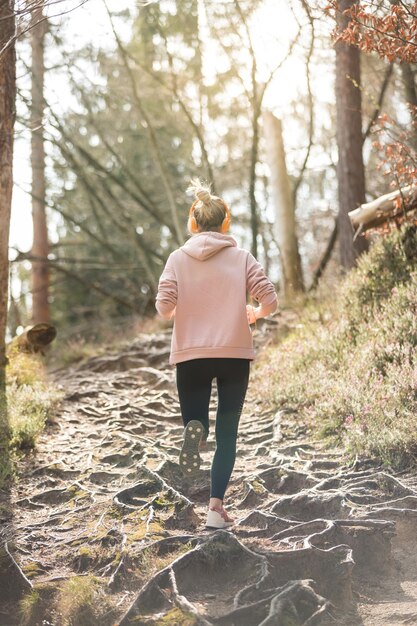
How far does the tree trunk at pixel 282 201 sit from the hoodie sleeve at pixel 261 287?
10.0 meters

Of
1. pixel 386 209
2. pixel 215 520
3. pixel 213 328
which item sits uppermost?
pixel 386 209

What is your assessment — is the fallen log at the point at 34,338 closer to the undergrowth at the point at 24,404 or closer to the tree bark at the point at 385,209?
the undergrowth at the point at 24,404

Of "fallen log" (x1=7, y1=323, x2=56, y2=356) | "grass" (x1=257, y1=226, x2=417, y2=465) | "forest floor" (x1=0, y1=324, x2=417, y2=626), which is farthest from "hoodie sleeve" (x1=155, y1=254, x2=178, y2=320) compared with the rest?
"fallen log" (x1=7, y1=323, x2=56, y2=356)

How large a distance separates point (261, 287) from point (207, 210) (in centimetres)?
65

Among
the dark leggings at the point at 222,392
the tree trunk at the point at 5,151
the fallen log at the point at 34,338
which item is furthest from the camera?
the fallen log at the point at 34,338

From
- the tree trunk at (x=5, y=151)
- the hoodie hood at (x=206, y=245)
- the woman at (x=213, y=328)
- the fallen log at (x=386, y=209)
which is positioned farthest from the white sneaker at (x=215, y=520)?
the fallen log at (x=386, y=209)

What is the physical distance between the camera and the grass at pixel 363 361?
20.9 ft

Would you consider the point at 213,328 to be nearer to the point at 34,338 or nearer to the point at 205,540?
the point at 205,540

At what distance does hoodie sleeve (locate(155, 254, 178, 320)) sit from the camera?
15.7ft

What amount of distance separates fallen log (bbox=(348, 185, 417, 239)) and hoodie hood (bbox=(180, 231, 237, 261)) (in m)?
4.47

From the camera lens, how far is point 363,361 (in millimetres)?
7770

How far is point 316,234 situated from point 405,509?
64.5 feet

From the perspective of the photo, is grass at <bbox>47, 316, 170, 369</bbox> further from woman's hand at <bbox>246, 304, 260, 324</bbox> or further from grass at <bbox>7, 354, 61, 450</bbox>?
woman's hand at <bbox>246, 304, 260, 324</bbox>

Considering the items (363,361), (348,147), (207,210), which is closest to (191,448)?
(207,210)
